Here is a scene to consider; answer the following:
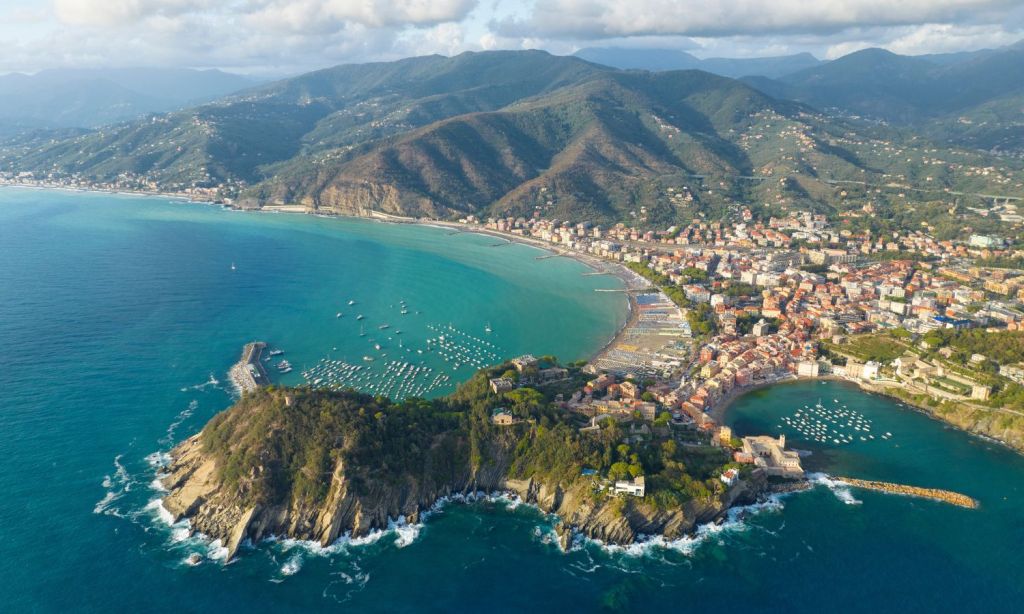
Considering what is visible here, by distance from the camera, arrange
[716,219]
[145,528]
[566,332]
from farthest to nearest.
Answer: [716,219] < [566,332] < [145,528]

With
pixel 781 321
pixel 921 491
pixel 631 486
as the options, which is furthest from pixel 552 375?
pixel 781 321

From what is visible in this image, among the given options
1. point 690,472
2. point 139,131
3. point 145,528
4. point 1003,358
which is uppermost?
point 139,131

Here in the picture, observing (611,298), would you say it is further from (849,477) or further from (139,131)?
(139,131)

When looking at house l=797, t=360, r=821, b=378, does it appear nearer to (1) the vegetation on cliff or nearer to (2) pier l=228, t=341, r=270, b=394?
(1) the vegetation on cliff

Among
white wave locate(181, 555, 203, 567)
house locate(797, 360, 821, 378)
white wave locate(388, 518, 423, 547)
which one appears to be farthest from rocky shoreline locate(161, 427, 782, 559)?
house locate(797, 360, 821, 378)

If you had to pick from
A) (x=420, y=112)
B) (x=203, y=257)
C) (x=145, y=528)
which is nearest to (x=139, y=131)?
(x=420, y=112)

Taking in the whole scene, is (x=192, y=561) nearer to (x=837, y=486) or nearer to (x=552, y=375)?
(x=552, y=375)
